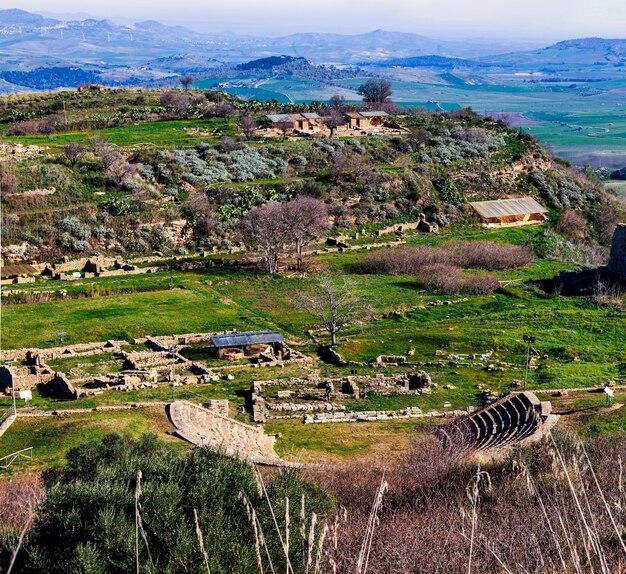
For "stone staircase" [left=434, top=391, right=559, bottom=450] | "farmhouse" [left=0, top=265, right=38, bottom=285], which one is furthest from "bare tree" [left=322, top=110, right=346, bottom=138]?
"stone staircase" [left=434, top=391, right=559, bottom=450]

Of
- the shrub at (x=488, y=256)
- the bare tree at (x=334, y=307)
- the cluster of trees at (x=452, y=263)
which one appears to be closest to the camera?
the bare tree at (x=334, y=307)

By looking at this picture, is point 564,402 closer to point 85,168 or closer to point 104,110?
point 85,168

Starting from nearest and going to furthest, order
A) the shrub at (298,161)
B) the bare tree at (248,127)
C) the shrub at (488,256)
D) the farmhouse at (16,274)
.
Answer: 1. the farmhouse at (16,274)
2. the shrub at (488,256)
3. the shrub at (298,161)
4. the bare tree at (248,127)

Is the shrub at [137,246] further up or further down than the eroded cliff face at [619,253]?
further down

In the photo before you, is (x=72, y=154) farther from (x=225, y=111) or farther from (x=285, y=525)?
(x=285, y=525)

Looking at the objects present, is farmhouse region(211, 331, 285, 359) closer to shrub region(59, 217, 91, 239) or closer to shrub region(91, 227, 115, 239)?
shrub region(59, 217, 91, 239)

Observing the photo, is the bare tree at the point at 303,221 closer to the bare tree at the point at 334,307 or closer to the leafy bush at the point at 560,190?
the bare tree at the point at 334,307

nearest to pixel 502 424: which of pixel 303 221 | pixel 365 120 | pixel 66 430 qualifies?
pixel 66 430

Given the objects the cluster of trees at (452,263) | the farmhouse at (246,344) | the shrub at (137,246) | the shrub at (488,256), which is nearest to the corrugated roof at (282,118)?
the cluster of trees at (452,263)
